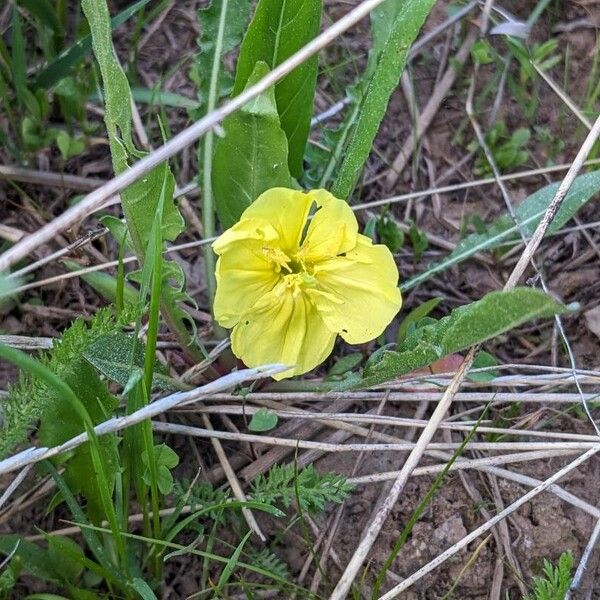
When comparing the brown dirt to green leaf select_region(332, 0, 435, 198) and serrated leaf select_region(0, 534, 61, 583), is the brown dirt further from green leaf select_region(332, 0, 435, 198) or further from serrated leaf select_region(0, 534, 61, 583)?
green leaf select_region(332, 0, 435, 198)

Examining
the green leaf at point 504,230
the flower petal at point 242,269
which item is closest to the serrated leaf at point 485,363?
the green leaf at point 504,230

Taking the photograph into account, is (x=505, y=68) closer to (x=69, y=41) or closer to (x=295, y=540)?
(x=69, y=41)

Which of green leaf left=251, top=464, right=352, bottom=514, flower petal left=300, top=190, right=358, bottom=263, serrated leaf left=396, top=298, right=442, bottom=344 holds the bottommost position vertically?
green leaf left=251, top=464, right=352, bottom=514

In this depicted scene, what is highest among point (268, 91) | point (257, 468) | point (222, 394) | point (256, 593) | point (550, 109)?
point (268, 91)

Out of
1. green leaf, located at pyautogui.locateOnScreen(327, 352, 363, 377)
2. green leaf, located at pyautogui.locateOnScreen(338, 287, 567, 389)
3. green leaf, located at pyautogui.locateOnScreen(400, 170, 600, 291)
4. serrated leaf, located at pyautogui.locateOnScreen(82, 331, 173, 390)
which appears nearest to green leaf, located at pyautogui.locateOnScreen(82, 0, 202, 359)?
serrated leaf, located at pyautogui.locateOnScreen(82, 331, 173, 390)

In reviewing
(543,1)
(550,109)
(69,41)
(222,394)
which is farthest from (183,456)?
(543,1)

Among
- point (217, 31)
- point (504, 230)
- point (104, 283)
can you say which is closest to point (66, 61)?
point (217, 31)

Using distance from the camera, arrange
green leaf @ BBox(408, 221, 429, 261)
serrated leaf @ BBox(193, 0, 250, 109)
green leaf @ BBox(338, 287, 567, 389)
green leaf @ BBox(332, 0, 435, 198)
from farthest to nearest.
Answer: green leaf @ BBox(408, 221, 429, 261)
serrated leaf @ BBox(193, 0, 250, 109)
green leaf @ BBox(332, 0, 435, 198)
green leaf @ BBox(338, 287, 567, 389)

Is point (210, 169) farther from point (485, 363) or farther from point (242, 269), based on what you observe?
point (485, 363)
